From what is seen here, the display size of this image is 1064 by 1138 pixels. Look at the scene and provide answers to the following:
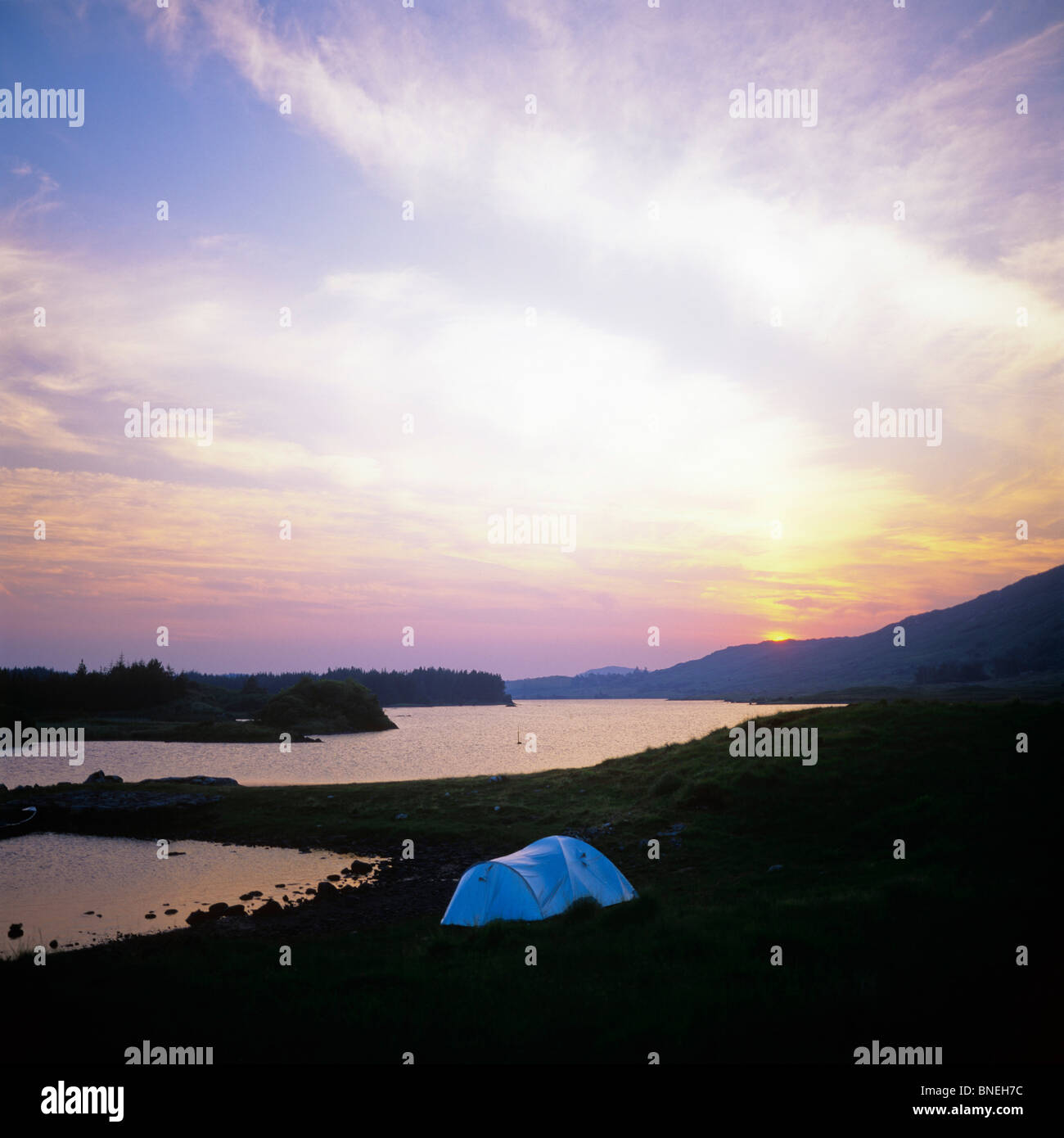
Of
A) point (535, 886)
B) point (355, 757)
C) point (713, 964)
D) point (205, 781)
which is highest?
point (713, 964)

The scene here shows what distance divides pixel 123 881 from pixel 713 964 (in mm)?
27163

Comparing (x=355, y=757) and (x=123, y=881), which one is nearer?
(x=123, y=881)

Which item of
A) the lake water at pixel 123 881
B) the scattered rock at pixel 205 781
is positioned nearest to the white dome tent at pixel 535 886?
the lake water at pixel 123 881

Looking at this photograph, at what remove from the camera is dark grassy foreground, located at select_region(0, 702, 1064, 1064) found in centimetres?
1140

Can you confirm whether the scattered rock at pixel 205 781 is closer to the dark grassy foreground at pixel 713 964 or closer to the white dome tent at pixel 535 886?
the dark grassy foreground at pixel 713 964

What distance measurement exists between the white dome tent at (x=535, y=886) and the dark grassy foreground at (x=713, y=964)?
1344 millimetres

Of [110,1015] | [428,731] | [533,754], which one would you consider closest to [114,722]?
[428,731]

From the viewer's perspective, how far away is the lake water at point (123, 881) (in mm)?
23594

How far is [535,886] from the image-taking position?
20.6 meters

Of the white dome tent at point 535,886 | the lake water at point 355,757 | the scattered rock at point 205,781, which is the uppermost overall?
the white dome tent at point 535,886

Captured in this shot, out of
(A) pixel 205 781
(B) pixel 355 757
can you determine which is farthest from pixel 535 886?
(B) pixel 355 757

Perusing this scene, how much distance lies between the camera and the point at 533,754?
86.9 meters

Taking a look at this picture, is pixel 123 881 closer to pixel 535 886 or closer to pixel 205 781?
pixel 535 886
